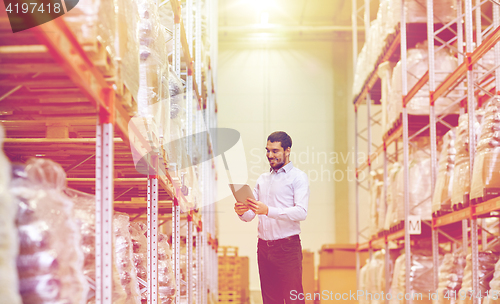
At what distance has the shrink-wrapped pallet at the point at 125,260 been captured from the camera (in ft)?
11.4

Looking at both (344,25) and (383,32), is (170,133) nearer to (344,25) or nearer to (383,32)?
(383,32)

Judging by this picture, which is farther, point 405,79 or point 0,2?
point 405,79

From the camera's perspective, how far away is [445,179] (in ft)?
22.8

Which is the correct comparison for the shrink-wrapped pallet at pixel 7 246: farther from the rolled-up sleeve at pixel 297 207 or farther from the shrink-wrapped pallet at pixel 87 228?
the rolled-up sleeve at pixel 297 207

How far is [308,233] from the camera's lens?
17.5 meters

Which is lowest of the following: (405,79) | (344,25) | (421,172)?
(421,172)

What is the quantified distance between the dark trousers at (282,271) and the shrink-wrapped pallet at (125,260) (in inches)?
56.6

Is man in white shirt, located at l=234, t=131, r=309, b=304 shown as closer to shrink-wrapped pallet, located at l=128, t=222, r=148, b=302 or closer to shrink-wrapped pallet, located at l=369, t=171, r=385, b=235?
shrink-wrapped pallet, located at l=128, t=222, r=148, b=302

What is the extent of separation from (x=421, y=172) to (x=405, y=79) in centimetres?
140

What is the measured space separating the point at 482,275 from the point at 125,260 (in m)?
3.93

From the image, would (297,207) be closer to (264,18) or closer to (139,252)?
(139,252)

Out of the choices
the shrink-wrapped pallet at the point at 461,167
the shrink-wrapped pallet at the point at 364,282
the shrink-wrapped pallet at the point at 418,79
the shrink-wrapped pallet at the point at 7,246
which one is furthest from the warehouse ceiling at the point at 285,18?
the shrink-wrapped pallet at the point at 7,246

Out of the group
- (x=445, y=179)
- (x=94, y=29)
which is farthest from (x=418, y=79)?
(x=94, y=29)

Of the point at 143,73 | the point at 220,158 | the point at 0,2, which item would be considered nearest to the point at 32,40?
the point at 0,2
